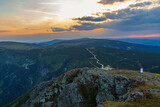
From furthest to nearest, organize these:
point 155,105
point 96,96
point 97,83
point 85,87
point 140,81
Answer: point 85,87, point 97,83, point 96,96, point 140,81, point 155,105

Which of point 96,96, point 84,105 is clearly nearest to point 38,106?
point 84,105

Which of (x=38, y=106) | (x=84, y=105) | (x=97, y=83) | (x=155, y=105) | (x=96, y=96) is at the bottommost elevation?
(x=38, y=106)

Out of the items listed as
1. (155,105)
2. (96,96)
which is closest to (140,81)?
(155,105)

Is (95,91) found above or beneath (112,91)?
beneath

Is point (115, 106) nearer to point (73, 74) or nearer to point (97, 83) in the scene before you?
point (97, 83)

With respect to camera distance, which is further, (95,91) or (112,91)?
(95,91)

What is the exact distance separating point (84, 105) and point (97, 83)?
9918 millimetres

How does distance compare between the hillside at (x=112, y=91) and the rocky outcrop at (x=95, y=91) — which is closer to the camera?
the hillside at (x=112, y=91)

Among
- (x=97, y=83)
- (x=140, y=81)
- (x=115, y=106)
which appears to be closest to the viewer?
(x=115, y=106)

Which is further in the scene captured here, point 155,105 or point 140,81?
point 140,81

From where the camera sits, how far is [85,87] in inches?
1783

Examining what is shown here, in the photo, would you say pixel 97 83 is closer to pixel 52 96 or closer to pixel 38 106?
pixel 52 96

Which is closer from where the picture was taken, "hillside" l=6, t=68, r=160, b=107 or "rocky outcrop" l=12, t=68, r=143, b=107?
"hillside" l=6, t=68, r=160, b=107

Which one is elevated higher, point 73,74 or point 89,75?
point 89,75
